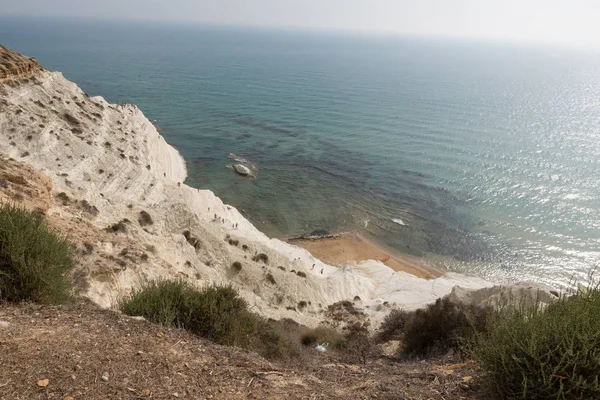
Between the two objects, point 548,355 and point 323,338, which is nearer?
point 548,355

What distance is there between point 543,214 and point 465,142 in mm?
23409

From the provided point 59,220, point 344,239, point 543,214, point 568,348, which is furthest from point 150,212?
point 543,214

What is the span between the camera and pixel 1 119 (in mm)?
31984

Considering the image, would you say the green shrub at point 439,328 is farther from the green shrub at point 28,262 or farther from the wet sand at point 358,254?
the wet sand at point 358,254

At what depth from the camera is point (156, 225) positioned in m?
26.7

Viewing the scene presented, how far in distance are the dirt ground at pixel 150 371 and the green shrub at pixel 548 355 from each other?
831 millimetres

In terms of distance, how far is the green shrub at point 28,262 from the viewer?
946cm

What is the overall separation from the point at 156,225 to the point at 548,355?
25.2m

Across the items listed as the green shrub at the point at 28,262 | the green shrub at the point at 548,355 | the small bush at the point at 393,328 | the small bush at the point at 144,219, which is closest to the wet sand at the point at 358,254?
the small bush at the point at 393,328

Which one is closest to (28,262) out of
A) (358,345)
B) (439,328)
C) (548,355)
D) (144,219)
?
(548,355)

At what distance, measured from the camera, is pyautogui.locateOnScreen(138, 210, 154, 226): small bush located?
26.1 m

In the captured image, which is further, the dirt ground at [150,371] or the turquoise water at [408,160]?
the turquoise water at [408,160]

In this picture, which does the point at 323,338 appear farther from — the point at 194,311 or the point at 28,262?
the point at 28,262

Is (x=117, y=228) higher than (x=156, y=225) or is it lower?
higher
